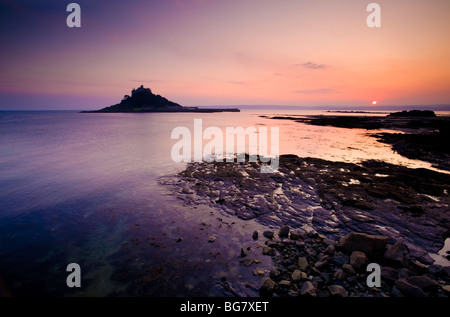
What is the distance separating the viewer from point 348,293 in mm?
4695

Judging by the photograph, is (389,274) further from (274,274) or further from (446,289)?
(274,274)

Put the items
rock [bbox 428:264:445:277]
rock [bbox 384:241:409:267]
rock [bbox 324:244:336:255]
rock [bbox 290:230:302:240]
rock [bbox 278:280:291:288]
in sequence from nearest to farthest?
rock [bbox 278:280:291:288]
rock [bbox 428:264:445:277]
rock [bbox 384:241:409:267]
rock [bbox 324:244:336:255]
rock [bbox 290:230:302:240]

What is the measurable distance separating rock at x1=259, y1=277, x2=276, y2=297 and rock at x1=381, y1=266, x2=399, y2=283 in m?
2.95

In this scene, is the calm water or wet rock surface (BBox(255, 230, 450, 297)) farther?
the calm water

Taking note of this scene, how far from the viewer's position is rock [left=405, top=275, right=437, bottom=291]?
4.64m

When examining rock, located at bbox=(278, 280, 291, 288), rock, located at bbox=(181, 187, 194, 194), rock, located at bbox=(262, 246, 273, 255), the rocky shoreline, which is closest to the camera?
rock, located at bbox=(278, 280, 291, 288)

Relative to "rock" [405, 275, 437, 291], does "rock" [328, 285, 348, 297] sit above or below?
below

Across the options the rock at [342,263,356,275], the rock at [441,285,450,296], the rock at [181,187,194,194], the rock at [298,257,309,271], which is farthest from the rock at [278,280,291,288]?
the rock at [181,187,194,194]

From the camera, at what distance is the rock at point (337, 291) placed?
4560mm

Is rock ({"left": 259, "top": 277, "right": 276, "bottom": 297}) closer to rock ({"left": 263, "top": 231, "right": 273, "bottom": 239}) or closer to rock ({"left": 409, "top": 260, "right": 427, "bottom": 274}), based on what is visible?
rock ({"left": 263, "top": 231, "right": 273, "bottom": 239})

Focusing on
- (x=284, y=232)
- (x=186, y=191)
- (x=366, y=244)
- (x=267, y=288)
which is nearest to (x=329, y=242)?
(x=366, y=244)

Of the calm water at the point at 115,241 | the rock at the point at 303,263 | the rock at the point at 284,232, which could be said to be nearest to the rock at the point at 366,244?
the rock at the point at 303,263
